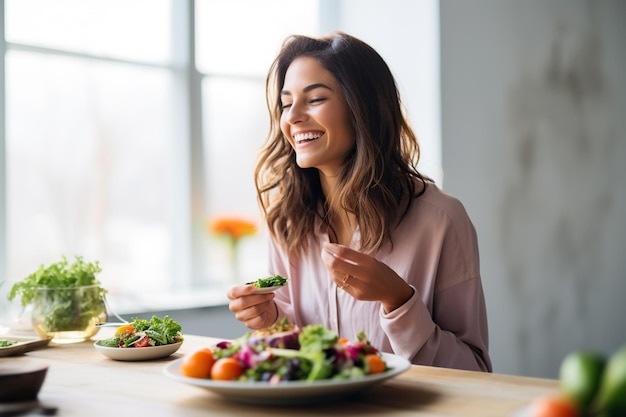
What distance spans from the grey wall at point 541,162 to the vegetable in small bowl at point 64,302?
8.52 feet

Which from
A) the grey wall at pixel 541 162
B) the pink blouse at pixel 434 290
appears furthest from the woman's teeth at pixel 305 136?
the grey wall at pixel 541 162

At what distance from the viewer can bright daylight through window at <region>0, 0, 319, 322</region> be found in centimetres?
339

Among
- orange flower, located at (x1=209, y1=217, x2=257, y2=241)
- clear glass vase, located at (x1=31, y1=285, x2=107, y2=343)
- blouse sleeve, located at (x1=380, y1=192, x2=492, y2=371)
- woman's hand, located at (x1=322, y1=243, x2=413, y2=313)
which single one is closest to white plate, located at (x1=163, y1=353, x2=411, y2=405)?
woman's hand, located at (x1=322, y1=243, x2=413, y2=313)

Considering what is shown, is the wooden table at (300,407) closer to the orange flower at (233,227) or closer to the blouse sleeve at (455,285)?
the blouse sleeve at (455,285)

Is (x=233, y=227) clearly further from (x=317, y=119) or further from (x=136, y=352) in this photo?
(x=136, y=352)

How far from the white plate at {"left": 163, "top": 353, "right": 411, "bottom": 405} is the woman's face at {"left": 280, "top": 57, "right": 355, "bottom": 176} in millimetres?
1035

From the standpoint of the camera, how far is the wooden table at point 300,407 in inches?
48.0

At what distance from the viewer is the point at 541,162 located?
5156 mm

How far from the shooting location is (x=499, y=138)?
15.3 feet

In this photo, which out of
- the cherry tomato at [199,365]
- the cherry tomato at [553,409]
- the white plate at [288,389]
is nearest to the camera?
the cherry tomato at [553,409]

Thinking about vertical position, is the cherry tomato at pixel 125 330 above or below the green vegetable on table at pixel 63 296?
below

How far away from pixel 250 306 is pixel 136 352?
0.34 m

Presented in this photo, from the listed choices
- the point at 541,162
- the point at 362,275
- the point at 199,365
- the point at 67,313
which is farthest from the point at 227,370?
the point at 541,162

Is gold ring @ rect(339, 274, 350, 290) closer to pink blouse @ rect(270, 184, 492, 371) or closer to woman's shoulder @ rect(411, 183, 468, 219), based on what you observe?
pink blouse @ rect(270, 184, 492, 371)
